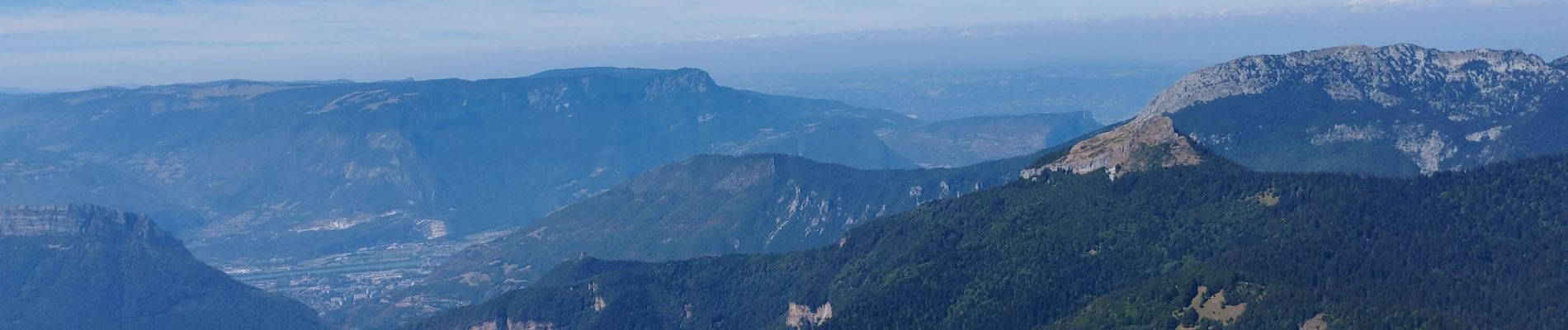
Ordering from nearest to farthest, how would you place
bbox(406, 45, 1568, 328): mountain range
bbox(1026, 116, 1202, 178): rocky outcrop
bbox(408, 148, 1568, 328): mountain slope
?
bbox(408, 148, 1568, 328): mountain slope < bbox(406, 45, 1568, 328): mountain range < bbox(1026, 116, 1202, 178): rocky outcrop

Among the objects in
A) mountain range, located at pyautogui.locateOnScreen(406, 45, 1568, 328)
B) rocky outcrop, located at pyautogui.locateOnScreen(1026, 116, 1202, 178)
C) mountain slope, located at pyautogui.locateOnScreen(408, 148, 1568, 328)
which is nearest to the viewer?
mountain slope, located at pyautogui.locateOnScreen(408, 148, 1568, 328)

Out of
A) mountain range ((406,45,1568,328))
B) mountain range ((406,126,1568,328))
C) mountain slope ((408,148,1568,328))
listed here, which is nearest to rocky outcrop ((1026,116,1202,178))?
mountain range ((406,45,1568,328))

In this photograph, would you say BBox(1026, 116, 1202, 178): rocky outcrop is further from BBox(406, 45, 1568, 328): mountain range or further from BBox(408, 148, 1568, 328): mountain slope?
BBox(408, 148, 1568, 328): mountain slope

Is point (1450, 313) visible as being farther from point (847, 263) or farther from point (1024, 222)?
point (847, 263)

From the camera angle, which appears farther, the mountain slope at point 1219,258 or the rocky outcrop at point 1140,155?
the rocky outcrop at point 1140,155

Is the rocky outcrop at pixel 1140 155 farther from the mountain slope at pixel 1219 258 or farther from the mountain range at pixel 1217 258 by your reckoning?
the mountain slope at pixel 1219 258

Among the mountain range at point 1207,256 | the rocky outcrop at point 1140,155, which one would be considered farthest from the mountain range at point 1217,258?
the rocky outcrop at point 1140,155

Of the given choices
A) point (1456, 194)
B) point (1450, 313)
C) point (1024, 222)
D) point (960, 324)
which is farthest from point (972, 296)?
point (1456, 194)

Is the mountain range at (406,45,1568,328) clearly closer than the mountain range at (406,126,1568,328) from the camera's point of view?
No

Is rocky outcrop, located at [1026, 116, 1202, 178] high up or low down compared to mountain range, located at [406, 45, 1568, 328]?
up
